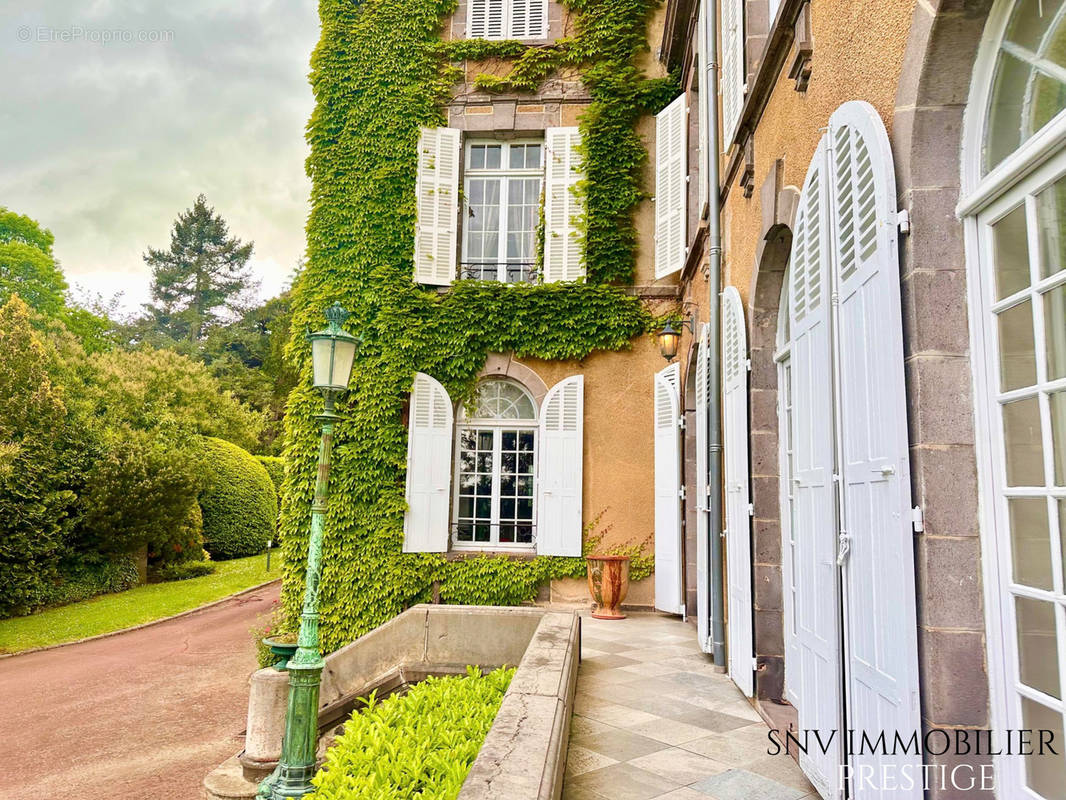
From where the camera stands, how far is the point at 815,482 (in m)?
3.27

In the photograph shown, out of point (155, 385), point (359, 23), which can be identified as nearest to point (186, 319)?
point (155, 385)

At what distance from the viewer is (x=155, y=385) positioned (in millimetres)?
18766

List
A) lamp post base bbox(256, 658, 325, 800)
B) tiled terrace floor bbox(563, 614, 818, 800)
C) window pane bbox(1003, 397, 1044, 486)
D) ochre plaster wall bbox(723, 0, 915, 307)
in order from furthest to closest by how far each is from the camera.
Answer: lamp post base bbox(256, 658, 325, 800) < tiled terrace floor bbox(563, 614, 818, 800) < ochre plaster wall bbox(723, 0, 915, 307) < window pane bbox(1003, 397, 1044, 486)

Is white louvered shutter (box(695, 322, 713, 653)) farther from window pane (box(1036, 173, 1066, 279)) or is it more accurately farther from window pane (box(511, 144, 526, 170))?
window pane (box(511, 144, 526, 170))

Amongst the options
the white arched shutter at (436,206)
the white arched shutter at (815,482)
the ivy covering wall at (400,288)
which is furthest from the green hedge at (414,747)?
the white arched shutter at (436,206)

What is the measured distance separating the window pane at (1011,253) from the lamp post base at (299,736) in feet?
13.7

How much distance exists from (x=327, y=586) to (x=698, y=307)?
5.36 m

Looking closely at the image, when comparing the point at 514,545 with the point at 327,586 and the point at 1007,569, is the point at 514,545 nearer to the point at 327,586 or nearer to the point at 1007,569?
the point at 327,586

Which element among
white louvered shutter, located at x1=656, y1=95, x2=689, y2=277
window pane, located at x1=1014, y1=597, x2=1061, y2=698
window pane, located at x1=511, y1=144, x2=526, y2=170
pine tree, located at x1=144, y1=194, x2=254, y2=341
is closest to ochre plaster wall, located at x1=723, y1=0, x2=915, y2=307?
window pane, located at x1=1014, y1=597, x2=1061, y2=698

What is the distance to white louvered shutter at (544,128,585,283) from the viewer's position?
9.12 metres

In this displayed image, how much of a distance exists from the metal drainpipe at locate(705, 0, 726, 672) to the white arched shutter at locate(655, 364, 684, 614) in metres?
1.87

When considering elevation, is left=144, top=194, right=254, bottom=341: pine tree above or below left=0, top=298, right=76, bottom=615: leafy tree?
above

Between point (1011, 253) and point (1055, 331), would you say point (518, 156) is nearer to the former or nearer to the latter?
point (1011, 253)

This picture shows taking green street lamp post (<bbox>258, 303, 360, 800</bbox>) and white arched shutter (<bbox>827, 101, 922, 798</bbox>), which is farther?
green street lamp post (<bbox>258, 303, 360, 800</bbox>)
